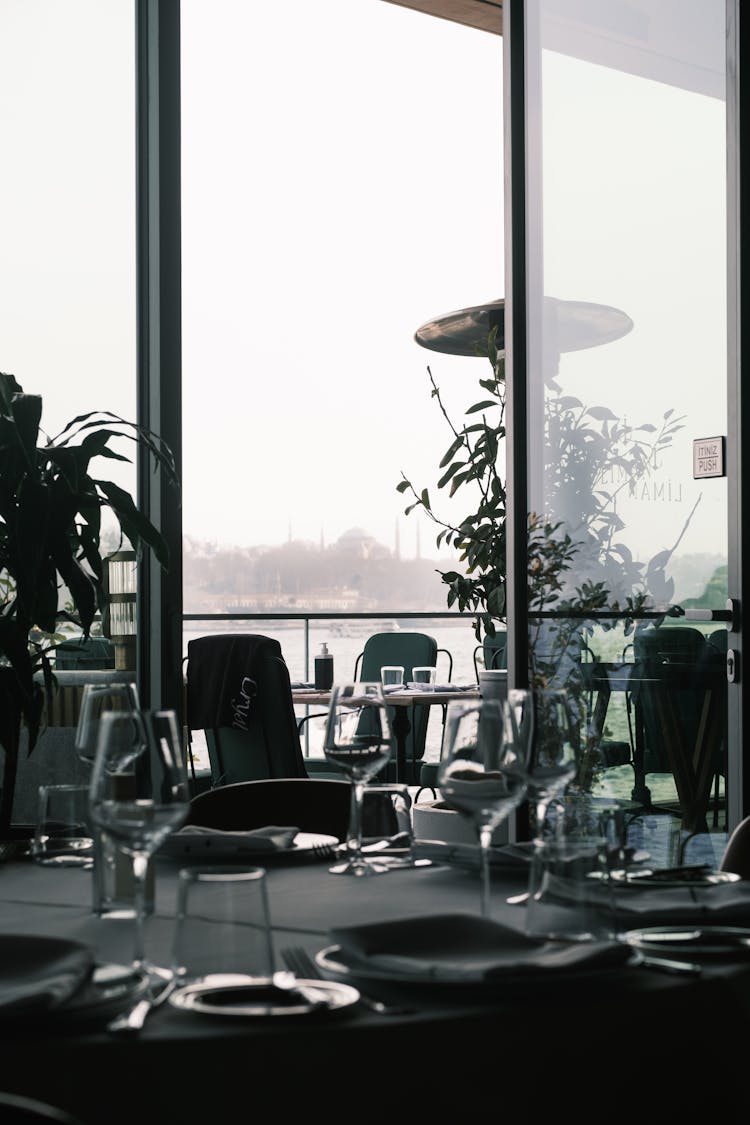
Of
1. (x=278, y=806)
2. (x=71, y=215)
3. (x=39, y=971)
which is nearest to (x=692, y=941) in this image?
(x=39, y=971)

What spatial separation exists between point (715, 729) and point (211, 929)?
8.61ft

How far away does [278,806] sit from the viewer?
2.29 metres

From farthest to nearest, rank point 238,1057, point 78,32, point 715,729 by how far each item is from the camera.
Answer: point 78,32 → point 715,729 → point 238,1057

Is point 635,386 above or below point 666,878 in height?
above

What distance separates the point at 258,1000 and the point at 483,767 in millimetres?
381

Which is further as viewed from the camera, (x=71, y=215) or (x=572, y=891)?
(x=71, y=215)

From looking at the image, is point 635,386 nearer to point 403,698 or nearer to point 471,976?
point 403,698

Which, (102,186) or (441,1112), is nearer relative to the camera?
(441,1112)

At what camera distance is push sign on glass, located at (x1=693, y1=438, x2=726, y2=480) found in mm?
3289

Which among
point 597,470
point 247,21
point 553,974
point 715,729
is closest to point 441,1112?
point 553,974

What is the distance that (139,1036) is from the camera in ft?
2.94

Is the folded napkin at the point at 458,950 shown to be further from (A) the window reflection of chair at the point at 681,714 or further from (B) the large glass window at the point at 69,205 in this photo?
(B) the large glass window at the point at 69,205

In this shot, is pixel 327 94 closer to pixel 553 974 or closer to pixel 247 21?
pixel 247 21

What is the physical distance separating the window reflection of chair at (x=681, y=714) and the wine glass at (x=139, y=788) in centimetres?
239
